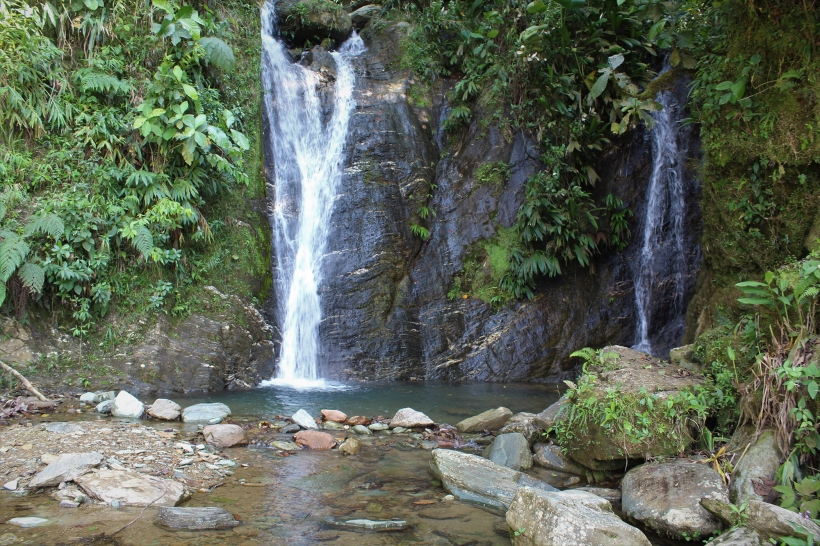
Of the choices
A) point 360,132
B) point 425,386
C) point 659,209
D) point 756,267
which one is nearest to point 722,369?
point 756,267

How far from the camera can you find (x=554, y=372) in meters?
10.1

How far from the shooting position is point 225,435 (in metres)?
5.44

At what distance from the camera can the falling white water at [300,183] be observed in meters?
9.86

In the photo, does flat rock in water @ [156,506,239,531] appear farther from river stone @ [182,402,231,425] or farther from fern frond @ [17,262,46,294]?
fern frond @ [17,262,46,294]

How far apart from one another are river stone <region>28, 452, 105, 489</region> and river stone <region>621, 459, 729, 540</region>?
4.06m

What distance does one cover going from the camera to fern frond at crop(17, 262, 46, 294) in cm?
679

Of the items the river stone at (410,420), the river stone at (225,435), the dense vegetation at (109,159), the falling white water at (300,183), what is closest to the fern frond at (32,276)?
the dense vegetation at (109,159)

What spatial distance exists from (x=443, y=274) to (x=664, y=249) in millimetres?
4259

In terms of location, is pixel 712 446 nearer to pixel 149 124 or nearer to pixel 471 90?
pixel 149 124

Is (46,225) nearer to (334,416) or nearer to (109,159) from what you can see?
(109,159)

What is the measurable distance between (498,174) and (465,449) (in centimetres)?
690

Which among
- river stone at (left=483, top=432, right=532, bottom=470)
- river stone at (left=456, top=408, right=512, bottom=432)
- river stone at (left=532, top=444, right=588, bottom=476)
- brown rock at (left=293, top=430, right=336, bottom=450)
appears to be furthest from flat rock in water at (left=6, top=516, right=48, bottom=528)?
river stone at (left=456, top=408, right=512, bottom=432)

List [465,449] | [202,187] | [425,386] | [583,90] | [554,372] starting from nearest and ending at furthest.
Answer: [465,449] < [202,187] < [425,386] < [554,372] < [583,90]

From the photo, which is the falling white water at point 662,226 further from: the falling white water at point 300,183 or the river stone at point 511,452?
the falling white water at point 300,183
